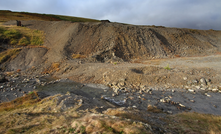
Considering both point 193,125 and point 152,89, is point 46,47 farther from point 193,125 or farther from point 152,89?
point 193,125

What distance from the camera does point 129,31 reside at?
2605cm

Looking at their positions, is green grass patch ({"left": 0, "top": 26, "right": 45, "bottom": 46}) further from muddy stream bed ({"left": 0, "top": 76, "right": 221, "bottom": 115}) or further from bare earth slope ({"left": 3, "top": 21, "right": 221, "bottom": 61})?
muddy stream bed ({"left": 0, "top": 76, "right": 221, "bottom": 115})

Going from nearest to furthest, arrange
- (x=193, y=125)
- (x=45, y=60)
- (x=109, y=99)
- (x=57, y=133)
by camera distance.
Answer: (x=57, y=133) → (x=193, y=125) → (x=109, y=99) → (x=45, y=60)

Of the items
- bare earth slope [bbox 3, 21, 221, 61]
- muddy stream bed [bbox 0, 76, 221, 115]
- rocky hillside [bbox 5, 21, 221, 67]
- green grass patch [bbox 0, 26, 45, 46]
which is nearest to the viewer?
muddy stream bed [bbox 0, 76, 221, 115]

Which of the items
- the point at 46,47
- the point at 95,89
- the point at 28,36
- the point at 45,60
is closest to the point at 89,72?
the point at 95,89

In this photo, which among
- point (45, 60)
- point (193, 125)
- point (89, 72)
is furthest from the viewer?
point (45, 60)

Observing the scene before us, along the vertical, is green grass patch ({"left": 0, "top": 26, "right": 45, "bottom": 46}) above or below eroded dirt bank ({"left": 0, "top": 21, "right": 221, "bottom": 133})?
above

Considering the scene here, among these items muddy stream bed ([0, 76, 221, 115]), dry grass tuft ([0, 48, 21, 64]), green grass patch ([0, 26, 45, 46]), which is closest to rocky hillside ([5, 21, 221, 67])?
green grass patch ([0, 26, 45, 46])

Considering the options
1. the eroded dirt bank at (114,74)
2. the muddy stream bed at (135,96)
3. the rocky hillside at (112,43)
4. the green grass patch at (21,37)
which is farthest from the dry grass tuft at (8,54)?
the muddy stream bed at (135,96)

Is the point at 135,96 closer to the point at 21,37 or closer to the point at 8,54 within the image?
the point at 8,54

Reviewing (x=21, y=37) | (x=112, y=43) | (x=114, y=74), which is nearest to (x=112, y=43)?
(x=112, y=43)

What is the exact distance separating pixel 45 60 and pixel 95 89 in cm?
1227

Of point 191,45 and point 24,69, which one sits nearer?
point 24,69

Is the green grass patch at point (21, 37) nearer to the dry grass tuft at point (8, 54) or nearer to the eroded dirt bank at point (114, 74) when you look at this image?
the eroded dirt bank at point (114, 74)
